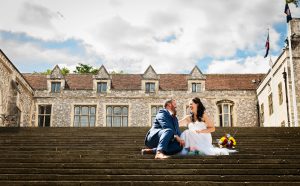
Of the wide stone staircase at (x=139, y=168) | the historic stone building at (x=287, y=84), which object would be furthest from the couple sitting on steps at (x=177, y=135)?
the historic stone building at (x=287, y=84)

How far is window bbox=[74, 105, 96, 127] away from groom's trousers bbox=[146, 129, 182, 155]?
19.7 m

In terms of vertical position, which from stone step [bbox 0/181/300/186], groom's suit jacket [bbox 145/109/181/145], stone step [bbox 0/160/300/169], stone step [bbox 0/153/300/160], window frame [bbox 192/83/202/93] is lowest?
stone step [bbox 0/181/300/186]

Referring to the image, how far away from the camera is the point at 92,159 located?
7.43 m

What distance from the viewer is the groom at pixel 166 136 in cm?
733

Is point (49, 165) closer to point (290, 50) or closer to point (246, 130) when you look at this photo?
point (246, 130)

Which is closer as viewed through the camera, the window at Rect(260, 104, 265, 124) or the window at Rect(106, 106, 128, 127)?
the window at Rect(260, 104, 265, 124)

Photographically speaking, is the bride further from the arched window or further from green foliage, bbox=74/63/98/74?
green foliage, bbox=74/63/98/74

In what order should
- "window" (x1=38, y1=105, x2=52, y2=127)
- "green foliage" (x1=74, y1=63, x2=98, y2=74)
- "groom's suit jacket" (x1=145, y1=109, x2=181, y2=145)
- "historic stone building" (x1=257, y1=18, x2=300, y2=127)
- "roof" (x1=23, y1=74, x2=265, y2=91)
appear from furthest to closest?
"green foliage" (x1=74, y1=63, x2=98, y2=74)
"roof" (x1=23, y1=74, x2=265, y2=91)
"window" (x1=38, y1=105, x2=52, y2=127)
"historic stone building" (x1=257, y1=18, x2=300, y2=127)
"groom's suit jacket" (x1=145, y1=109, x2=181, y2=145)

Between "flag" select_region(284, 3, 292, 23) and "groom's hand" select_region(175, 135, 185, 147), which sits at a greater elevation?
"flag" select_region(284, 3, 292, 23)

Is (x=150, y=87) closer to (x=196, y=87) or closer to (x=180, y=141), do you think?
(x=196, y=87)

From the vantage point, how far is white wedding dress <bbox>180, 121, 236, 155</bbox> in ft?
25.4

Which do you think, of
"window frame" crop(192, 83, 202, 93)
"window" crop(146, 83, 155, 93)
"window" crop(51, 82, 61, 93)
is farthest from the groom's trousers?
"window" crop(51, 82, 61, 93)

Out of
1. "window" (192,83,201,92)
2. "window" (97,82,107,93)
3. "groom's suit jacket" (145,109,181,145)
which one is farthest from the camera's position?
"window" (97,82,107,93)

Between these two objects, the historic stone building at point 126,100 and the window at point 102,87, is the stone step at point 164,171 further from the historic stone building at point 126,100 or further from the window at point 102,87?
the window at point 102,87
